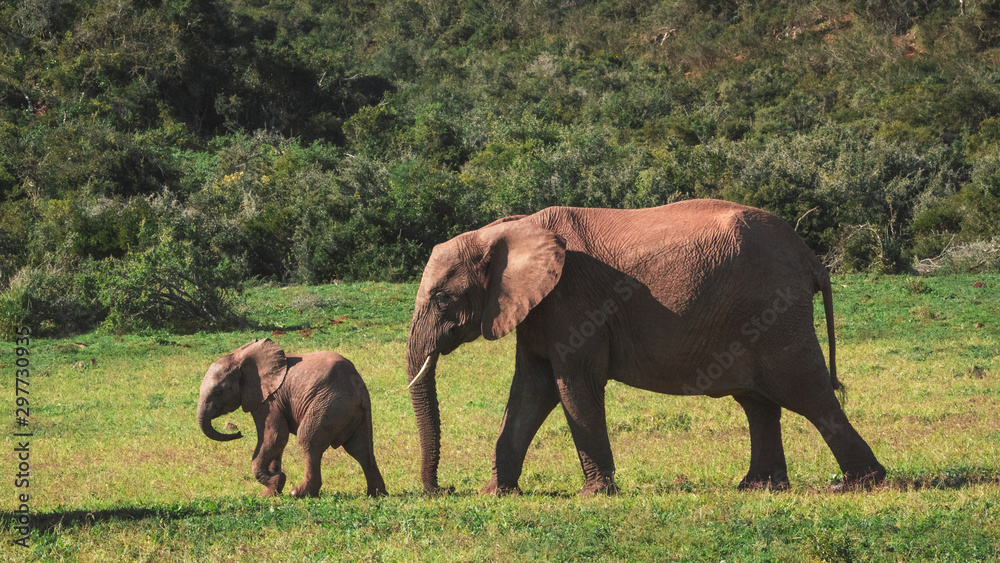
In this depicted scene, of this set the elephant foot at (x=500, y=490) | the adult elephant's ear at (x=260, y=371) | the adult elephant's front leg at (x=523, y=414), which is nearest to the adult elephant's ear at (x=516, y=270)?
the adult elephant's front leg at (x=523, y=414)

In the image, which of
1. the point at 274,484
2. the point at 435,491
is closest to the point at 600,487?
the point at 435,491

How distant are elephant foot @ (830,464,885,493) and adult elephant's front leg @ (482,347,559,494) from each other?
2.48 m

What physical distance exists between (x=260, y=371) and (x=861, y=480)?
5.21 meters

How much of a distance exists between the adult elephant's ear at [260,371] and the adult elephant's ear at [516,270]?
1976mm

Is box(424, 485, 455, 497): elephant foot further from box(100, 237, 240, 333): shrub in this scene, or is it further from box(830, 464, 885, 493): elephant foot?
box(100, 237, 240, 333): shrub

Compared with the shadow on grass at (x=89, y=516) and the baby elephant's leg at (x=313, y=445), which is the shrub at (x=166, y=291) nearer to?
the baby elephant's leg at (x=313, y=445)

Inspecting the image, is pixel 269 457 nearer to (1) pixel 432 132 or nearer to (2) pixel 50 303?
(2) pixel 50 303

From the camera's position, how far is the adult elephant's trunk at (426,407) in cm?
888

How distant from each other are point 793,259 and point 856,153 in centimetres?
2528

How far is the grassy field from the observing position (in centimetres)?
680

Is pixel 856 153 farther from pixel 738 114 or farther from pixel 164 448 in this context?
pixel 164 448

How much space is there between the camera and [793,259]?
28.0ft

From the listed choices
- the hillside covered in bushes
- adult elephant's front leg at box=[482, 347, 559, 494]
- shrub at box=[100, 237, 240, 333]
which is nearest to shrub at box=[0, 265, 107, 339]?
the hillside covered in bushes

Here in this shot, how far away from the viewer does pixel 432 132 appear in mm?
40312
